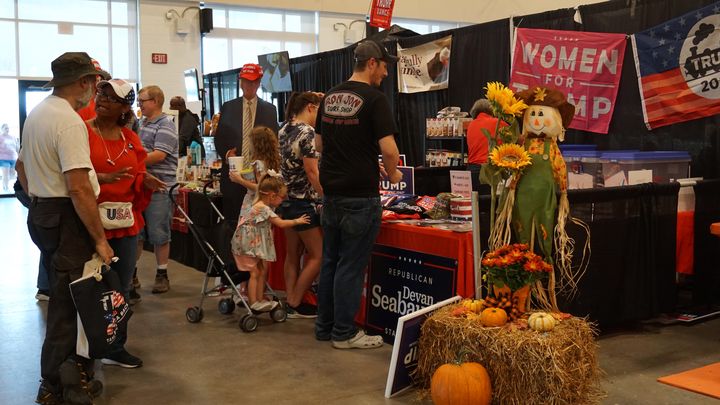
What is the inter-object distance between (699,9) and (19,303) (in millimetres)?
5375

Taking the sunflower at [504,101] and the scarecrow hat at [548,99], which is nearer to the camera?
the sunflower at [504,101]

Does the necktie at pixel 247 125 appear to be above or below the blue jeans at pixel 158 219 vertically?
above

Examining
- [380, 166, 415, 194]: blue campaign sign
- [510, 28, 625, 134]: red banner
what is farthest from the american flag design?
[510, 28, 625, 134]: red banner

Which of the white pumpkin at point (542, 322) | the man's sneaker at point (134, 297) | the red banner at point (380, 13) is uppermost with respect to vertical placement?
the red banner at point (380, 13)

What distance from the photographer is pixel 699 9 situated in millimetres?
5266

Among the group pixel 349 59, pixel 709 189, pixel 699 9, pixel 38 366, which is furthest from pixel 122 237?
pixel 349 59

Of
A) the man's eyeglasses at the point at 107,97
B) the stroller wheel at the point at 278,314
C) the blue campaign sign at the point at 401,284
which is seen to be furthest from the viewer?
the stroller wheel at the point at 278,314

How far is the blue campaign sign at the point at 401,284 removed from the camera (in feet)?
13.8

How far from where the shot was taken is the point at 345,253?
436 cm

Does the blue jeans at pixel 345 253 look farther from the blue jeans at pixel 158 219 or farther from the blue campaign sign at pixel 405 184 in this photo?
the blue jeans at pixel 158 219

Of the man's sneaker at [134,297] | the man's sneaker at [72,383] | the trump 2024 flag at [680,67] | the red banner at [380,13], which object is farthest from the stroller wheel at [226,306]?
the red banner at [380,13]

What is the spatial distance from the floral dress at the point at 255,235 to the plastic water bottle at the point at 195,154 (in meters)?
4.11

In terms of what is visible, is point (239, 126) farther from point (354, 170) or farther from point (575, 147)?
point (575, 147)

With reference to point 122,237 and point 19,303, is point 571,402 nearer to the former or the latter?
point 122,237
